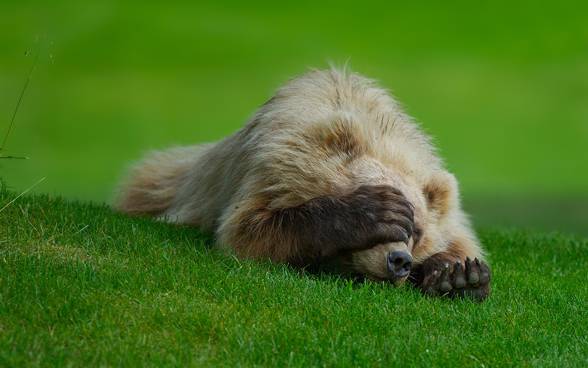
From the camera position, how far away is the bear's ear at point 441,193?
8.16 m

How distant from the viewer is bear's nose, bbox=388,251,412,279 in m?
7.23

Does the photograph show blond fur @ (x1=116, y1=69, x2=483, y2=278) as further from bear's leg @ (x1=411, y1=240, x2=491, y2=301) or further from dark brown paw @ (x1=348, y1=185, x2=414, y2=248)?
bear's leg @ (x1=411, y1=240, x2=491, y2=301)

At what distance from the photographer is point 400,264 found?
7234 millimetres

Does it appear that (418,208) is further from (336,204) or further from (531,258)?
(531,258)

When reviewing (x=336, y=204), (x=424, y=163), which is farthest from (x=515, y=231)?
(x=336, y=204)

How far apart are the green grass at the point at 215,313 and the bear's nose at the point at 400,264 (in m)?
0.11

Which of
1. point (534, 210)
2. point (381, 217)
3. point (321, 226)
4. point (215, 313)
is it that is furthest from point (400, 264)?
point (534, 210)

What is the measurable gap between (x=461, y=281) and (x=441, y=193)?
0.89 metres

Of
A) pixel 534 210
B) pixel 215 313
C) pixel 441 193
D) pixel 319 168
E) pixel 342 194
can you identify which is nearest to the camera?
pixel 215 313

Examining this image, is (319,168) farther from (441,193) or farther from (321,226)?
(441,193)

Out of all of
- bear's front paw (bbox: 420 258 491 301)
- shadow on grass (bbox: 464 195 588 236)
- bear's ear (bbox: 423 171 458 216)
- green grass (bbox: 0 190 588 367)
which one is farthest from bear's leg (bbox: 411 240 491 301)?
shadow on grass (bbox: 464 195 588 236)

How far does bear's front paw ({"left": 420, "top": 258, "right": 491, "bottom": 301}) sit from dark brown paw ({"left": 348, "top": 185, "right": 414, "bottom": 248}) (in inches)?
12.6

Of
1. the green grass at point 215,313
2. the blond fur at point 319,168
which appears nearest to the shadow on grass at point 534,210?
the blond fur at point 319,168

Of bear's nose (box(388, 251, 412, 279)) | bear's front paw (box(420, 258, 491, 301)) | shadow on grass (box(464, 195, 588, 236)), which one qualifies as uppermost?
bear's nose (box(388, 251, 412, 279))
